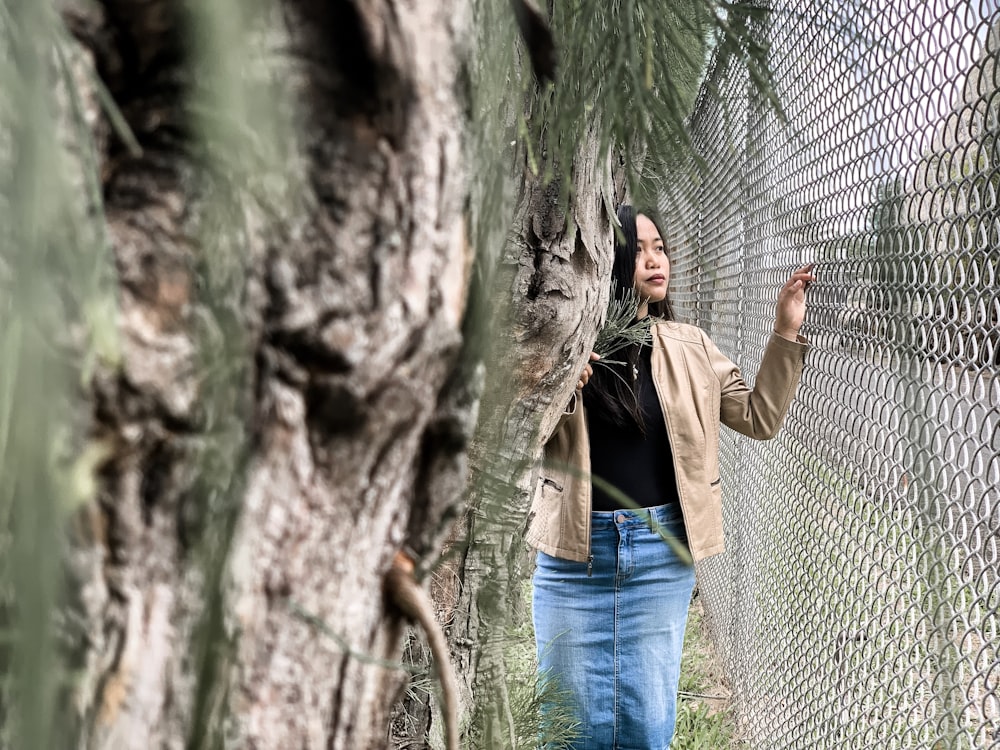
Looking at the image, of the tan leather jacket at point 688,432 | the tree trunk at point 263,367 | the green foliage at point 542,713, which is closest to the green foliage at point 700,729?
the green foliage at point 542,713

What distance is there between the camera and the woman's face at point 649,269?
2.45 metres

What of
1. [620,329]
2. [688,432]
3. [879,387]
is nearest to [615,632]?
[688,432]

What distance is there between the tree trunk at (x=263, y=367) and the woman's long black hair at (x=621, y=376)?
6.17 feet

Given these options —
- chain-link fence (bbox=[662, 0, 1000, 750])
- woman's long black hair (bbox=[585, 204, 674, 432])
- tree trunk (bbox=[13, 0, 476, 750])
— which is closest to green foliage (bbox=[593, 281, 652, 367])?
woman's long black hair (bbox=[585, 204, 674, 432])

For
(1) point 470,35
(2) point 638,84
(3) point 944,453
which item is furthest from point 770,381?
(1) point 470,35

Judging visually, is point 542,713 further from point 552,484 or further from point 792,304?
point 792,304

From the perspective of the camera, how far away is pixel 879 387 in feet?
6.31

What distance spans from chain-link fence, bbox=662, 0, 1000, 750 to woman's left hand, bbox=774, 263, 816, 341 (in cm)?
8

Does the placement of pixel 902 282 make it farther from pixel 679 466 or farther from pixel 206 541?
pixel 206 541

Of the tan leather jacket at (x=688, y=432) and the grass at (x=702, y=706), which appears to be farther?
the grass at (x=702, y=706)

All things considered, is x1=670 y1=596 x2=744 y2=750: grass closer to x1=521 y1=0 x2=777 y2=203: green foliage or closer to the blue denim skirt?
the blue denim skirt

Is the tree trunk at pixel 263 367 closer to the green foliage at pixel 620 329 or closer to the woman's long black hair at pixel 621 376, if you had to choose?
the green foliage at pixel 620 329

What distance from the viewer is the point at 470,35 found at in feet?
1.56

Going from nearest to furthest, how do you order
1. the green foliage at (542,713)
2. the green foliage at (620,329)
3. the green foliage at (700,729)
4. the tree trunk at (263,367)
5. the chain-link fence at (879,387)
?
the tree trunk at (263,367)
the chain-link fence at (879,387)
the green foliage at (542,713)
the green foliage at (620,329)
the green foliage at (700,729)
